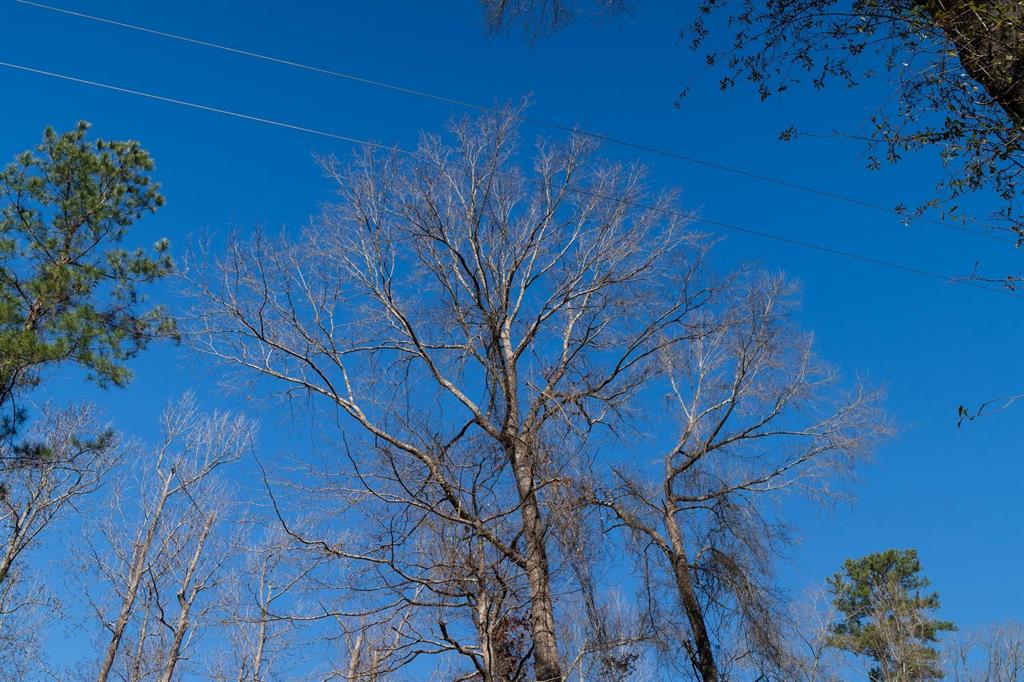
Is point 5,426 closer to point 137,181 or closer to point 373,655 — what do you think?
point 137,181

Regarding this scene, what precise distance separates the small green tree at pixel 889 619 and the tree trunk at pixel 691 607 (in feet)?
48.2

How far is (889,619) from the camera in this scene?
2427 cm

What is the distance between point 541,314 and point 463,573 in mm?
4584

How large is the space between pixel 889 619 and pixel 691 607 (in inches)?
697

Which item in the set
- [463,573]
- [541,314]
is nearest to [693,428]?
[541,314]

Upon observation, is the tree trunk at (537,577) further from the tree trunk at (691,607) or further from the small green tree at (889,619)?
the small green tree at (889,619)

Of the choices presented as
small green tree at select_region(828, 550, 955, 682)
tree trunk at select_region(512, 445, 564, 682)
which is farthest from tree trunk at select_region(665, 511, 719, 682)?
small green tree at select_region(828, 550, 955, 682)

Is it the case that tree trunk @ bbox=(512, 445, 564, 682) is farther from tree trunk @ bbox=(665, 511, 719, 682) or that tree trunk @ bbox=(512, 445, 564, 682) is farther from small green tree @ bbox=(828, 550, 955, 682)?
small green tree @ bbox=(828, 550, 955, 682)

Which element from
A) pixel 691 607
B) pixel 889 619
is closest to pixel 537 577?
pixel 691 607

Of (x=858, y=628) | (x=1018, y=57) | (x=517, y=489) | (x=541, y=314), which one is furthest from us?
(x=858, y=628)

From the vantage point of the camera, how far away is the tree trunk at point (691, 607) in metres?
9.48

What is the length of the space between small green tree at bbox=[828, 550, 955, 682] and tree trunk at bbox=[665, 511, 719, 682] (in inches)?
578

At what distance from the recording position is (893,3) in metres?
4.93

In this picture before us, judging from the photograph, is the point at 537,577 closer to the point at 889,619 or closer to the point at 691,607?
the point at 691,607
